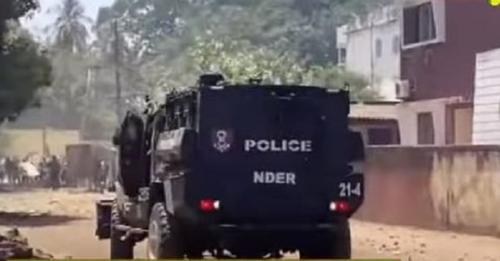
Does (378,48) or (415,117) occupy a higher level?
(378,48)

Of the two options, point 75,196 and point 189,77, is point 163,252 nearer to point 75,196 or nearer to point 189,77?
point 75,196

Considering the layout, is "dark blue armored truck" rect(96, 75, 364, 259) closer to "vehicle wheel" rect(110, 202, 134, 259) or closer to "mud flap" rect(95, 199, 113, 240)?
"vehicle wheel" rect(110, 202, 134, 259)

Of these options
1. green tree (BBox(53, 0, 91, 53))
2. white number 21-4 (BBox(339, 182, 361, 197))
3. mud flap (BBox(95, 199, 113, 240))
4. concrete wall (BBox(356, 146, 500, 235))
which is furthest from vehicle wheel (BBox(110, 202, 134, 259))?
green tree (BBox(53, 0, 91, 53))

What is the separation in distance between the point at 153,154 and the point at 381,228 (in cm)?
1437

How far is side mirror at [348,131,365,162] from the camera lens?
15.6 metres

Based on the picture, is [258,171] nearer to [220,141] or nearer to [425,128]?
[220,141]

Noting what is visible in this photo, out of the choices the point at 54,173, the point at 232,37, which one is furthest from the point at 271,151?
the point at 232,37

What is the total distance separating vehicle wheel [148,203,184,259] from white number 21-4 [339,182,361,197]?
204 cm

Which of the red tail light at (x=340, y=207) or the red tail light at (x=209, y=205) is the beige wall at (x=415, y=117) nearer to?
the red tail light at (x=340, y=207)

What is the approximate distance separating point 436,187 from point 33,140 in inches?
2750

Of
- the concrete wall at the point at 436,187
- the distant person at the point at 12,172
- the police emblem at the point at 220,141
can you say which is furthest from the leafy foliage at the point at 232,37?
the police emblem at the point at 220,141

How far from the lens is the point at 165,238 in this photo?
15789 millimetres

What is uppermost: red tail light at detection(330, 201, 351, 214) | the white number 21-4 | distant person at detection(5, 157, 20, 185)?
the white number 21-4

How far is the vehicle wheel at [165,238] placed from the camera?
15.7m
